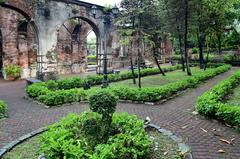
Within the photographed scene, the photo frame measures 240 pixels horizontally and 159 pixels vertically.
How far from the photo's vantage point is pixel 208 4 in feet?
55.6

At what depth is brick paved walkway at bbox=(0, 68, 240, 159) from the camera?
15.9 feet

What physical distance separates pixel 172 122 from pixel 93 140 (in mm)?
2721

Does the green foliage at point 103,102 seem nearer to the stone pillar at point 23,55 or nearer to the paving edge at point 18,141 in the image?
the paving edge at point 18,141

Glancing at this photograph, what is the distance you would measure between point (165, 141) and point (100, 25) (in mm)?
14530

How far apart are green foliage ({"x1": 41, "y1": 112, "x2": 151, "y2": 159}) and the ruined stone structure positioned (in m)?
9.26

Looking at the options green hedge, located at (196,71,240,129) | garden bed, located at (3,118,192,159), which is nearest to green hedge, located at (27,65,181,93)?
garden bed, located at (3,118,192,159)

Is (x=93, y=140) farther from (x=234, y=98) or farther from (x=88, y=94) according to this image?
(x=234, y=98)

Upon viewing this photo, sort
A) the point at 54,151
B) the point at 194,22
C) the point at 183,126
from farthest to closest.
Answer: the point at 194,22
the point at 183,126
the point at 54,151

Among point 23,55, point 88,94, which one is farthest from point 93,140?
point 23,55

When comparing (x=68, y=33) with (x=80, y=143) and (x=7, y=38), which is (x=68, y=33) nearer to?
(x=7, y=38)

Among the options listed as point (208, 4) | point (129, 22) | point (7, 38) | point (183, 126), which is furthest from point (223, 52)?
point (183, 126)

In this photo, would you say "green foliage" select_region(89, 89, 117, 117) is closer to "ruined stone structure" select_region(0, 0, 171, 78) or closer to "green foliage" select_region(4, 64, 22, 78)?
"ruined stone structure" select_region(0, 0, 171, 78)

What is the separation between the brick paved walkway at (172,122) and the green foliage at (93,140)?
44.3 inches

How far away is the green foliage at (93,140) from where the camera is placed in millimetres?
3796
